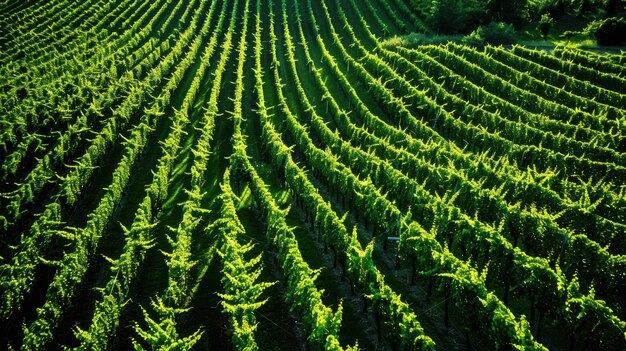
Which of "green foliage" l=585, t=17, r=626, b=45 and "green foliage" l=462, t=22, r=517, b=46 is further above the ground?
"green foliage" l=585, t=17, r=626, b=45

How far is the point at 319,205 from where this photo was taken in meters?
19.3

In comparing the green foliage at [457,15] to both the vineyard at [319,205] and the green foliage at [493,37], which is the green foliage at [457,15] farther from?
the vineyard at [319,205]

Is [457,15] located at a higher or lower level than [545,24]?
lower

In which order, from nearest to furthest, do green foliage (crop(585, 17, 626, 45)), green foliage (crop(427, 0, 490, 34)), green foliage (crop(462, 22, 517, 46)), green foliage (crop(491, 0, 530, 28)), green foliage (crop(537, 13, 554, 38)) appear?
green foliage (crop(585, 17, 626, 45)), green foliage (crop(462, 22, 517, 46)), green foliage (crop(537, 13, 554, 38)), green foliage (crop(491, 0, 530, 28)), green foliage (crop(427, 0, 490, 34))

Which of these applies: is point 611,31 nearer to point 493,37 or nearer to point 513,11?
point 493,37

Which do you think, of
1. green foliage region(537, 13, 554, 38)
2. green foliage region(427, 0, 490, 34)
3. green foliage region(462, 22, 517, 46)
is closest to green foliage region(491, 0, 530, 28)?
green foliage region(427, 0, 490, 34)

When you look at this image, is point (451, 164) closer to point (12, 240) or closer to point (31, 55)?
point (12, 240)

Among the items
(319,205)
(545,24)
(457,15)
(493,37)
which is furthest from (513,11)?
(319,205)

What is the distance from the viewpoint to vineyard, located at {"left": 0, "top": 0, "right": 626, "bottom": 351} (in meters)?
14.4

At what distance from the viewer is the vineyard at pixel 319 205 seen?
47.3 feet

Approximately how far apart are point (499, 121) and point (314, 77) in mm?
20331

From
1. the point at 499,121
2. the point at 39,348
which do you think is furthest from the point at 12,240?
the point at 499,121

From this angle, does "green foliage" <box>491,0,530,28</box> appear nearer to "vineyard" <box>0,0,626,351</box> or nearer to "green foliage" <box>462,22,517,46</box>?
"green foliage" <box>462,22,517,46</box>

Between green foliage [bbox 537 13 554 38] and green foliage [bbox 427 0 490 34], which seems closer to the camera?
green foliage [bbox 537 13 554 38]
